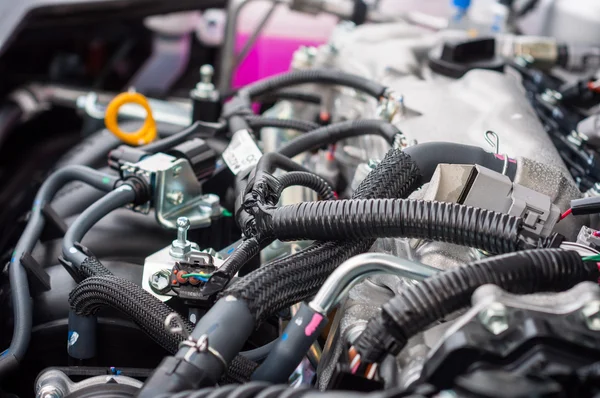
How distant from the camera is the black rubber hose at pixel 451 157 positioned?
87 cm

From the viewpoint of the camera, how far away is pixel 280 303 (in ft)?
2.46

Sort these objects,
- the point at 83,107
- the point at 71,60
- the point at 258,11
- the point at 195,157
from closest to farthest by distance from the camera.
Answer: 1. the point at 195,157
2. the point at 83,107
3. the point at 71,60
4. the point at 258,11

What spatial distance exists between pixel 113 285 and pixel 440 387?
39 cm

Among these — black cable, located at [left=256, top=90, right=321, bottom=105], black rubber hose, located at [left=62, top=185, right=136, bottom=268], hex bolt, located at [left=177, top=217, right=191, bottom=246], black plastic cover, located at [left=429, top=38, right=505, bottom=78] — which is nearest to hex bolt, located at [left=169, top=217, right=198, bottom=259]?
hex bolt, located at [left=177, top=217, right=191, bottom=246]

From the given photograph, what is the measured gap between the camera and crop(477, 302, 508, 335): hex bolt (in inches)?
23.5

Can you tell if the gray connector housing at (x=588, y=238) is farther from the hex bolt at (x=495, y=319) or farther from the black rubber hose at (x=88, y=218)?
the black rubber hose at (x=88, y=218)

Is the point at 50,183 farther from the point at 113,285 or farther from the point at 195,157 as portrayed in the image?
the point at 113,285

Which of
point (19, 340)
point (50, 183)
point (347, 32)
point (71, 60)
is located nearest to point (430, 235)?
point (19, 340)

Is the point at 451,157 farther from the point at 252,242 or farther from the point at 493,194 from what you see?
the point at 252,242

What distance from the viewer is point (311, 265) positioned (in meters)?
0.77

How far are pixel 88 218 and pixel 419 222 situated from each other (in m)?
0.46

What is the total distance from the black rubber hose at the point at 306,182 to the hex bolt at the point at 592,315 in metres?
0.38

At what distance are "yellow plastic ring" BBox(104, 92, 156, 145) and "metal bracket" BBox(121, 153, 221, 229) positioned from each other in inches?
9.2

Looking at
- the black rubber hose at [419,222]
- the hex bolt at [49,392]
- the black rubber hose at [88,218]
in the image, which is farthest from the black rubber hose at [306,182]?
the hex bolt at [49,392]
